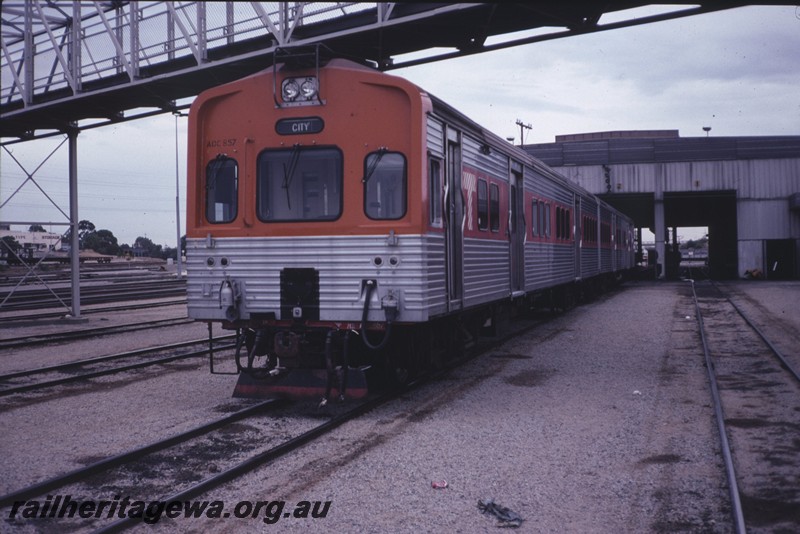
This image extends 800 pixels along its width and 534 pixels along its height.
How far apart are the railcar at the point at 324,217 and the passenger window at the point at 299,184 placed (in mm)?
15

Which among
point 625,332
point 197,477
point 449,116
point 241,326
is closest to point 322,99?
point 449,116

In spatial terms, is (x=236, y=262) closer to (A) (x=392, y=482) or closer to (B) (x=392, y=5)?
(A) (x=392, y=482)

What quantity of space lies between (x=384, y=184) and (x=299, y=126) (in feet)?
4.04

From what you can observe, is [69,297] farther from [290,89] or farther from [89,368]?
[290,89]

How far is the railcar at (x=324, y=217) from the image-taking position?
763 centimetres

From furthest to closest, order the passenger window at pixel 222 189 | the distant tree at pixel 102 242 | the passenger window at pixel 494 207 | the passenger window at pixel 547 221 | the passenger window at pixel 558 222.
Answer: the distant tree at pixel 102 242
the passenger window at pixel 558 222
the passenger window at pixel 547 221
the passenger window at pixel 494 207
the passenger window at pixel 222 189

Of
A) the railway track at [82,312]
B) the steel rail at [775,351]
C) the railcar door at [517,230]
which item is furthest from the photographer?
the railway track at [82,312]

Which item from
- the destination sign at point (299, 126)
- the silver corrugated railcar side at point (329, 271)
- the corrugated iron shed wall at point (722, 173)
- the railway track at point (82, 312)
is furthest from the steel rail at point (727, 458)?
the corrugated iron shed wall at point (722, 173)

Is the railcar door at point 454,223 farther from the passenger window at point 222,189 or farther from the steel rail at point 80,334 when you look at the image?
the steel rail at point 80,334

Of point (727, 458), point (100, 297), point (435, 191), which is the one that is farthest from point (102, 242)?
point (727, 458)

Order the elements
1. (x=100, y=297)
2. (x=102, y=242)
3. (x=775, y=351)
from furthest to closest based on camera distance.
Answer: (x=102, y=242)
(x=100, y=297)
(x=775, y=351)

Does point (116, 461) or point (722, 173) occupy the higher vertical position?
point (722, 173)

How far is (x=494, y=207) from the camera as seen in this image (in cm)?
1100

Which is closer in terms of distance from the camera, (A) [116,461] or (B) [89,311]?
(A) [116,461]
